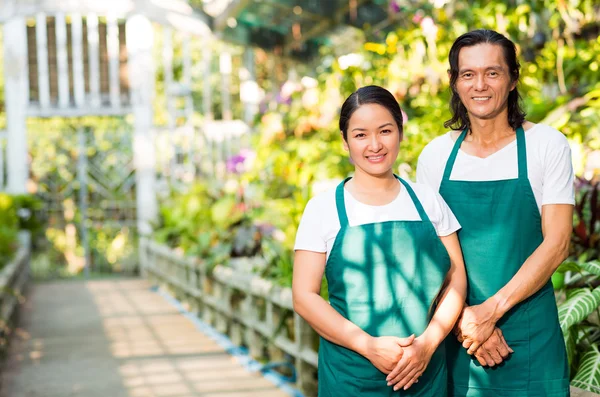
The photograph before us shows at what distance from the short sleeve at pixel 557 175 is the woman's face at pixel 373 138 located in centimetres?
37

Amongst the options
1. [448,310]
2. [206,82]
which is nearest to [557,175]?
[448,310]

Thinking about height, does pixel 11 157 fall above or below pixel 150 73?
below

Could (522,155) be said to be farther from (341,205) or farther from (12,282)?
(12,282)

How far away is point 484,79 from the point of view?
1865mm

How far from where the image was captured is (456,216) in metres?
1.93

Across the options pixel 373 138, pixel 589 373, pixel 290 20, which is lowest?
pixel 589 373

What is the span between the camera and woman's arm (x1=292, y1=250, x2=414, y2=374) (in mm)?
1778

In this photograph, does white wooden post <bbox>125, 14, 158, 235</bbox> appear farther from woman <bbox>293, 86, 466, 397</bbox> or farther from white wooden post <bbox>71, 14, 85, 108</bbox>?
woman <bbox>293, 86, 466, 397</bbox>

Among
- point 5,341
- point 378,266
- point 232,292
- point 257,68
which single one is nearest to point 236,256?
point 232,292

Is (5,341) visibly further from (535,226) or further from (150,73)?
(150,73)

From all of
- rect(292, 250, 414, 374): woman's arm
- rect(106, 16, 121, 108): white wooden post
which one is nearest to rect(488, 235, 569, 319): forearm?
rect(292, 250, 414, 374): woman's arm

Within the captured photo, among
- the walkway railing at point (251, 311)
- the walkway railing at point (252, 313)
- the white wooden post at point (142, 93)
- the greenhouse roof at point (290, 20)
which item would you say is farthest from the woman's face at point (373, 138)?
the white wooden post at point (142, 93)

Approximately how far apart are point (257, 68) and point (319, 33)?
2049 millimetres

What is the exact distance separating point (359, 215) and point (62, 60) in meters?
9.21
